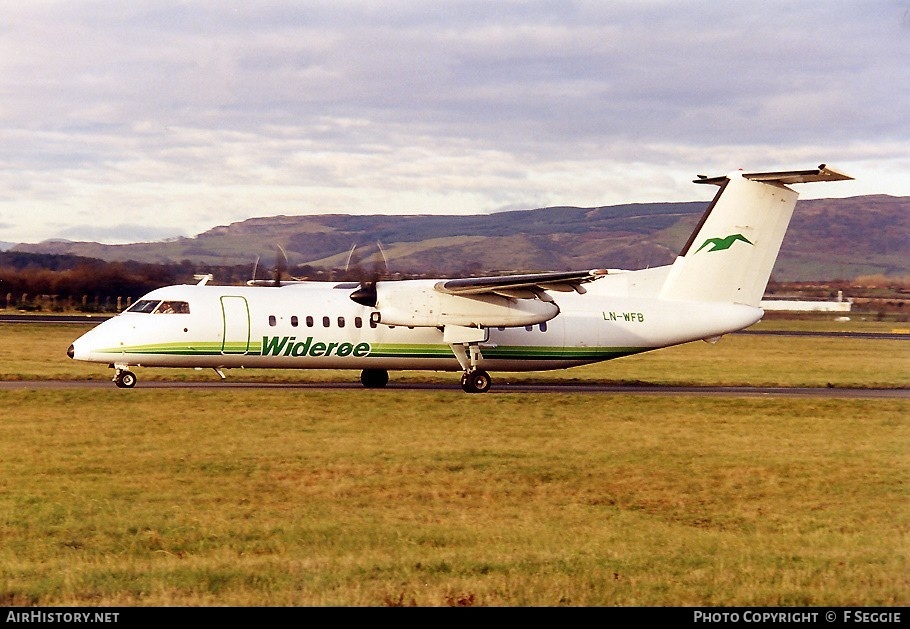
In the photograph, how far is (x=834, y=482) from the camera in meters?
16.5

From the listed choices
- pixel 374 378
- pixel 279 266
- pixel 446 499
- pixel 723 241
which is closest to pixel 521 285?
pixel 374 378

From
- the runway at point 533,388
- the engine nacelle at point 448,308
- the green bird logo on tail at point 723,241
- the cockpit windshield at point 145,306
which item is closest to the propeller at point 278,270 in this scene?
the runway at point 533,388

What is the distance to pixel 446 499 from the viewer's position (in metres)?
14.6

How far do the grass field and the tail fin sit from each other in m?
3.54

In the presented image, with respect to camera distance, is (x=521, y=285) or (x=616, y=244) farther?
(x=616, y=244)

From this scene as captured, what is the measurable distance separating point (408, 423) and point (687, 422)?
627 cm

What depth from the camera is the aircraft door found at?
26438 mm

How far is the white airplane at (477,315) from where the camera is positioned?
26297mm

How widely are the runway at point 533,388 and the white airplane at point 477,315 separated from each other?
0.80 m

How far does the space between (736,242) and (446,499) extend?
16.8 m

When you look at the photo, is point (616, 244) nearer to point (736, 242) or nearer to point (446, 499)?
point (736, 242)

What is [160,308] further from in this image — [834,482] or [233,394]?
[834,482]
